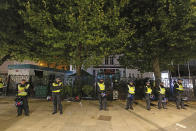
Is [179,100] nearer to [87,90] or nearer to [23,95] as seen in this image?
[87,90]

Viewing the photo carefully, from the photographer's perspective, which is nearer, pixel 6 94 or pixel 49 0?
pixel 49 0

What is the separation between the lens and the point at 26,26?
9.93m

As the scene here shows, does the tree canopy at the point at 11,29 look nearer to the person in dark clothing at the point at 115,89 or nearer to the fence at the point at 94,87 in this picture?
the fence at the point at 94,87

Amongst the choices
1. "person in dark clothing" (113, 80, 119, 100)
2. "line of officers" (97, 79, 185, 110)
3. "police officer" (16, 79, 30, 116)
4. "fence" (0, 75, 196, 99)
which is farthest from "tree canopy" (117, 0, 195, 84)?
"police officer" (16, 79, 30, 116)

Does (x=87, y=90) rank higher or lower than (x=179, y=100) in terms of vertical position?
higher

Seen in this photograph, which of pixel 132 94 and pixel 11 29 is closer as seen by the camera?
pixel 132 94

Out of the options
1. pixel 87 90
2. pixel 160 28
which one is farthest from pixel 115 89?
pixel 160 28

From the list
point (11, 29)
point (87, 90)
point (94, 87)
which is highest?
point (11, 29)

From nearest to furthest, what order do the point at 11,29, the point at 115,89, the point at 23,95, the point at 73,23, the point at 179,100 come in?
the point at 23,95 → the point at 73,23 → the point at 179,100 → the point at 11,29 → the point at 115,89

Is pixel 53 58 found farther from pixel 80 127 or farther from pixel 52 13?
pixel 80 127

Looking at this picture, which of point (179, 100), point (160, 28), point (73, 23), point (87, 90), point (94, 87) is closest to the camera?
point (73, 23)

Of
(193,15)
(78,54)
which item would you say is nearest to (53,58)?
(78,54)

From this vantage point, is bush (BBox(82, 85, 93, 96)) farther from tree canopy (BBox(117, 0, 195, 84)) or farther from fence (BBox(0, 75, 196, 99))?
tree canopy (BBox(117, 0, 195, 84))

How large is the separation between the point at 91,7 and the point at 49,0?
3.24 metres
